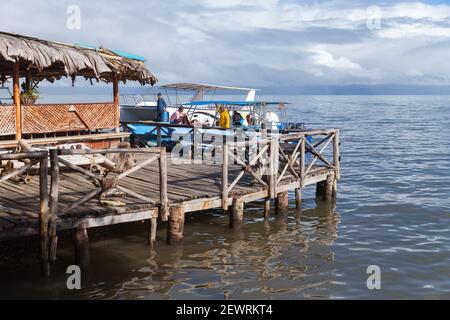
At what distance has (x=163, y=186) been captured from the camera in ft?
32.2

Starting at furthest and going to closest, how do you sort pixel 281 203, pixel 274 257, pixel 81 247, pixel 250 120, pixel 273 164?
pixel 250 120 < pixel 281 203 < pixel 273 164 < pixel 274 257 < pixel 81 247

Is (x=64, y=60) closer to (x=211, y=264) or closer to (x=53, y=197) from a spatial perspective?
(x=53, y=197)

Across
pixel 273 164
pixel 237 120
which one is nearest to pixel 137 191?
pixel 273 164

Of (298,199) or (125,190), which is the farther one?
(298,199)

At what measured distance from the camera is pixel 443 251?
11.3m

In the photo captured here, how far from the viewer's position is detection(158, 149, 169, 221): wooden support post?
9727 millimetres

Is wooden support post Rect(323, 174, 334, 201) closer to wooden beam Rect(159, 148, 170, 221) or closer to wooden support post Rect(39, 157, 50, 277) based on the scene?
wooden beam Rect(159, 148, 170, 221)

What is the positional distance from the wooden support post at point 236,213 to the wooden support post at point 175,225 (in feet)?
5.48

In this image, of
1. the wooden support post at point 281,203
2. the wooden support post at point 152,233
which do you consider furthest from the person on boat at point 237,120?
the wooden support post at point 152,233

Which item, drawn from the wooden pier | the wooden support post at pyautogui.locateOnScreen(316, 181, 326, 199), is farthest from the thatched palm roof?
the wooden support post at pyautogui.locateOnScreen(316, 181, 326, 199)

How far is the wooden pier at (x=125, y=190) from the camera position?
27.5ft

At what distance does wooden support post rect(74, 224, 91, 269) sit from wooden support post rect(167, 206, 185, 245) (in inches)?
71.9

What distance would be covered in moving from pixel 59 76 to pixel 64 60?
424 cm

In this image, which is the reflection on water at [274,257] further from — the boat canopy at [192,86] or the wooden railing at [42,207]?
the boat canopy at [192,86]
